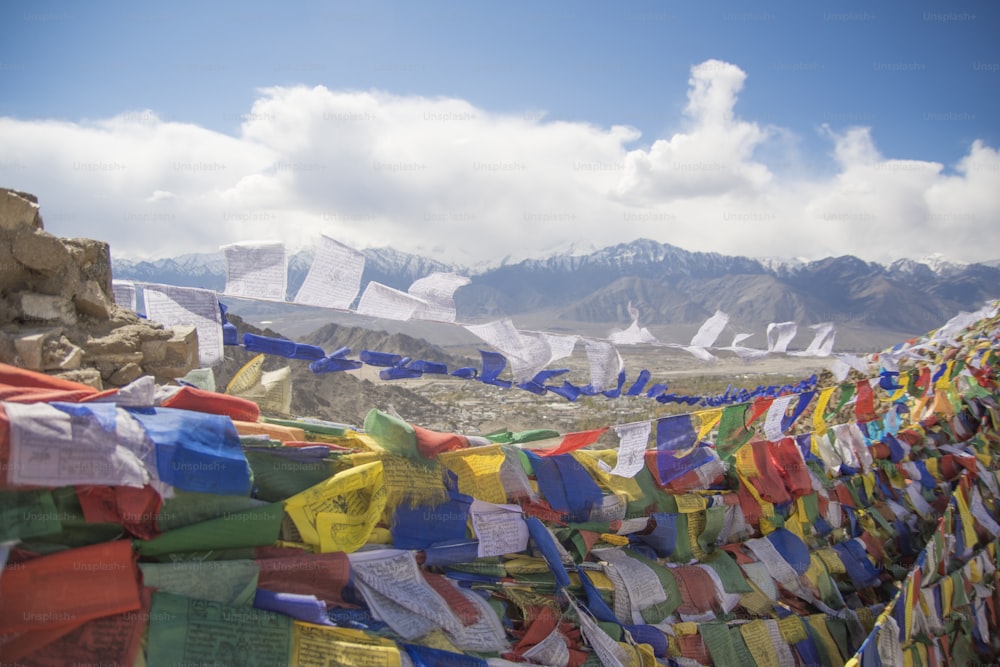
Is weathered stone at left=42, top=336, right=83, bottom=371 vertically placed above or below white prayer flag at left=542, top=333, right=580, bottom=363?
below

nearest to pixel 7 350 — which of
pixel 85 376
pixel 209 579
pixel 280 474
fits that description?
pixel 85 376

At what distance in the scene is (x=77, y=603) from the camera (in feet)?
6.51

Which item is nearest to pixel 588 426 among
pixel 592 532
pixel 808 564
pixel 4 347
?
pixel 808 564

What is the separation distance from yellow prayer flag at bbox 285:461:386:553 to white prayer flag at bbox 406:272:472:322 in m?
1.90

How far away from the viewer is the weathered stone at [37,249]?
2.92 meters

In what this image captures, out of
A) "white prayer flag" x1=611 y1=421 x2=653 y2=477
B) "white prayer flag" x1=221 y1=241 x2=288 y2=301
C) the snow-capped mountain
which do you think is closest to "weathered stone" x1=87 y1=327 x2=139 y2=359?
"white prayer flag" x1=221 y1=241 x2=288 y2=301

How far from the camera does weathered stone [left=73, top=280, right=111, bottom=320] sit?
10.5 feet

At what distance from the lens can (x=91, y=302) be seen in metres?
3.22

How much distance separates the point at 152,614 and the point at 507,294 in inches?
7337

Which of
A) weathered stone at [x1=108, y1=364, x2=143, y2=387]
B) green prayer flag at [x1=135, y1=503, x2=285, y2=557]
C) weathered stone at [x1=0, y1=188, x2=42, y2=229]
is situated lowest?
green prayer flag at [x1=135, y1=503, x2=285, y2=557]

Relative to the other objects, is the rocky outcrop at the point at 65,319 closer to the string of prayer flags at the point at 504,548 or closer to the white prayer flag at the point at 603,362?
the string of prayer flags at the point at 504,548

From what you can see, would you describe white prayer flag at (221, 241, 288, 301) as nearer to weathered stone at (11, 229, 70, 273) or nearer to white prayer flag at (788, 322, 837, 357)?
weathered stone at (11, 229, 70, 273)

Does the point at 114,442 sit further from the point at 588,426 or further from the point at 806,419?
the point at 588,426

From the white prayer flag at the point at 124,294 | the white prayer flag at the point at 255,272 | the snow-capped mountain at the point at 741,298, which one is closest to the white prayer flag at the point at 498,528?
the white prayer flag at the point at 255,272
